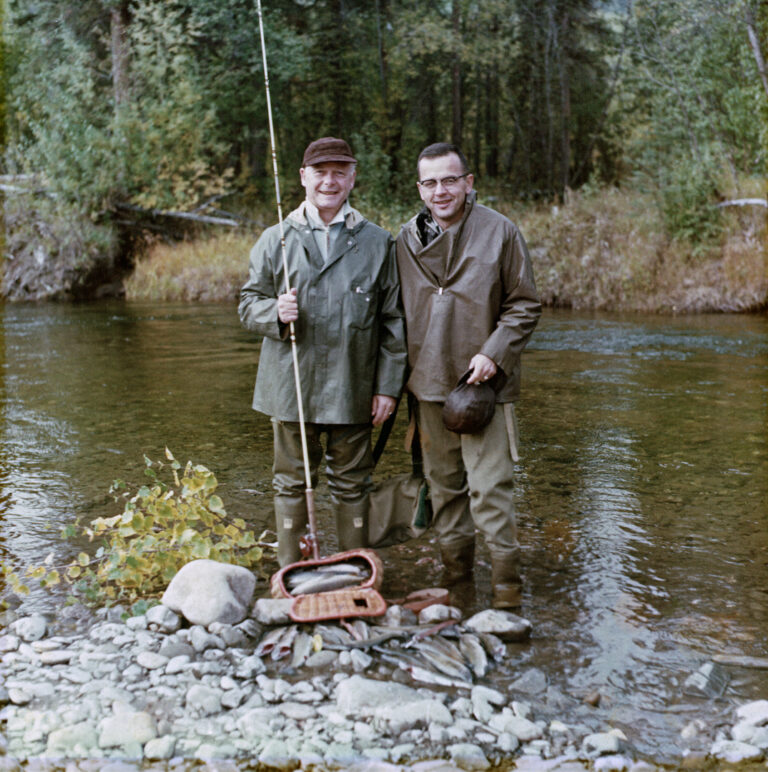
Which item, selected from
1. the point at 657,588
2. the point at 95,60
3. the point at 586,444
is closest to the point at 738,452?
the point at 586,444

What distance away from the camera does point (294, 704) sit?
3264mm

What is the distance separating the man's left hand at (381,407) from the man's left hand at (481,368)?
46cm

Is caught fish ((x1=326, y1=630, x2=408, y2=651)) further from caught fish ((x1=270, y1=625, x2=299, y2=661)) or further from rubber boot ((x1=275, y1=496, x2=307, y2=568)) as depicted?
rubber boot ((x1=275, y1=496, x2=307, y2=568))

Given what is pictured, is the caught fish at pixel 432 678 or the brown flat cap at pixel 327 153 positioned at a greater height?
the brown flat cap at pixel 327 153

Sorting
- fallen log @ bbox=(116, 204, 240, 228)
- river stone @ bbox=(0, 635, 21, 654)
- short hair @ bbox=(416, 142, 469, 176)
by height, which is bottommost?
river stone @ bbox=(0, 635, 21, 654)

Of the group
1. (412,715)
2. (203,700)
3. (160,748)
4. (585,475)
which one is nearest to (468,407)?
(412,715)

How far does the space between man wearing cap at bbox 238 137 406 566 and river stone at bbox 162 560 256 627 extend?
0.52 meters

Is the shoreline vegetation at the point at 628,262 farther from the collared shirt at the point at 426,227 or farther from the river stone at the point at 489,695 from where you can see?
the river stone at the point at 489,695

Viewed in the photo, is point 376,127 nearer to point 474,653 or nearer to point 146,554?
point 146,554

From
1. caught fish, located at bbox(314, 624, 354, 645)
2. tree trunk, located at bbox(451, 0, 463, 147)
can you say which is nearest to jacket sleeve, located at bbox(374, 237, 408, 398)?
caught fish, located at bbox(314, 624, 354, 645)

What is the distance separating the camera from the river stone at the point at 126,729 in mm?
3041

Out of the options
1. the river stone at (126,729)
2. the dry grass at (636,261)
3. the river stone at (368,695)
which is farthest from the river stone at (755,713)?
the dry grass at (636,261)

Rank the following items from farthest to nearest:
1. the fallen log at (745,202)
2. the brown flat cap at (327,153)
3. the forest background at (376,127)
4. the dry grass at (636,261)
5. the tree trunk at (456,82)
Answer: the tree trunk at (456,82)
the forest background at (376,127)
the dry grass at (636,261)
the fallen log at (745,202)
the brown flat cap at (327,153)

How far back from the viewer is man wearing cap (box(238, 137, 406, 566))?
4.11 m
